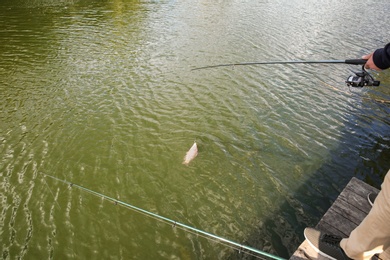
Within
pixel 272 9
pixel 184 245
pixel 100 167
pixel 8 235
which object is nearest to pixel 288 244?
pixel 184 245

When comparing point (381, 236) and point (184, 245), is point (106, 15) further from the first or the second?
point (381, 236)

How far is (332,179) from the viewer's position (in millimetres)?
6648

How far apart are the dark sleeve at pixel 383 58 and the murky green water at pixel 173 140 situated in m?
3.50

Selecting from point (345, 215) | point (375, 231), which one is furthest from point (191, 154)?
point (375, 231)

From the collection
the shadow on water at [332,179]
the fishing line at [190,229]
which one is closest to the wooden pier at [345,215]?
the fishing line at [190,229]

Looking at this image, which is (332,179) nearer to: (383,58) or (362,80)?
(362,80)

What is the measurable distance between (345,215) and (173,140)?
4986mm

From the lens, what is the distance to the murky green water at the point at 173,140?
17.8ft

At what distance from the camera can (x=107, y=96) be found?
1025 centimetres

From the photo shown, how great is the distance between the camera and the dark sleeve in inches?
142

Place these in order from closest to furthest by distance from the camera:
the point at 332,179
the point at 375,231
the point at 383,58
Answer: the point at 375,231 → the point at 383,58 → the point at 332,179

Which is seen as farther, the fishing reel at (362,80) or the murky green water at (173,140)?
the fishing reel at (362,80)

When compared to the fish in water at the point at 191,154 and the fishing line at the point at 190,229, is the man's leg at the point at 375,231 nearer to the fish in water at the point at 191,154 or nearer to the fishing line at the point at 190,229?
the fishing line at the point at 190,229

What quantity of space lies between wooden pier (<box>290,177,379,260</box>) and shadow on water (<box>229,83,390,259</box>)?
3.02 ft
